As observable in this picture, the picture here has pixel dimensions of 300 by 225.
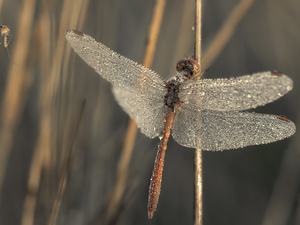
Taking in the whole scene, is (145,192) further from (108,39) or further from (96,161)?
(108,39)

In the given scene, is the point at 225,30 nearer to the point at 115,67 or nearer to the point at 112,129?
the point at 115,67

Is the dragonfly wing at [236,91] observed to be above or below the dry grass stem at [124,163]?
above

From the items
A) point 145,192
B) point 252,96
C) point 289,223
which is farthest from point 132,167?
point 289,223

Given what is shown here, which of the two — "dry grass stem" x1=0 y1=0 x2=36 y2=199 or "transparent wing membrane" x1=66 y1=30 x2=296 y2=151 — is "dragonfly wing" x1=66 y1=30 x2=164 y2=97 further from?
"dry grass stem" x1=0 y1=0 x2=36 y2=199

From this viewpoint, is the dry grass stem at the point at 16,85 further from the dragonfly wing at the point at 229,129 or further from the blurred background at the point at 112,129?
the dragonfly wing at the point at 229,129

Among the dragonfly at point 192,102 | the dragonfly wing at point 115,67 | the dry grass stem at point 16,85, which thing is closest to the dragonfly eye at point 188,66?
the dragonfly at point 192,102

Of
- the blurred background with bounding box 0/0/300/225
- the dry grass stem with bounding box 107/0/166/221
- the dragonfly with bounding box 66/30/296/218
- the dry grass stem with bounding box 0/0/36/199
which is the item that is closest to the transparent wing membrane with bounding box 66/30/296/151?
the dragonfly with bounding box 66/30/296/218
